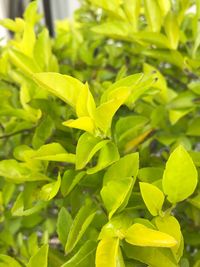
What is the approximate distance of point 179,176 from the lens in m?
0.39

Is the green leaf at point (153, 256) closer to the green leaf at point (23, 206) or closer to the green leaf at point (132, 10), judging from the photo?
the green leaf at point (23, 206)

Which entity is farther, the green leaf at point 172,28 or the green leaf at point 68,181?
the green leaf at point 172,28

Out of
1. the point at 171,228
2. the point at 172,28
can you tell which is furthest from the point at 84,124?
the point at 172,28

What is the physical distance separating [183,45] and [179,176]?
38 centimetres

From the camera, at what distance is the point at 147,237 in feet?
1.17

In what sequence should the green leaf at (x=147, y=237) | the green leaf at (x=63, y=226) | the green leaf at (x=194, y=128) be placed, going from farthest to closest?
the green leaf at (x=194, y=128)
the green leaf at (x=63, y=226)
the green leaf at (x=147, y=237)

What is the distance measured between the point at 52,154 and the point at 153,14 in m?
0.27

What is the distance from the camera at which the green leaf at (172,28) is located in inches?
23.0

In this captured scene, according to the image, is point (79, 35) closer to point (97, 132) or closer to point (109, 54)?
point (109, 54)

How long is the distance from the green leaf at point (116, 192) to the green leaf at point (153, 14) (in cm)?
29

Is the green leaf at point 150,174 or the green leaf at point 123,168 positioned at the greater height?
the green leaf at point 123,168

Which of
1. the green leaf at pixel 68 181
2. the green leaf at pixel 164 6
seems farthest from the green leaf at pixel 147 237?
the green leaf at pixel 164 6

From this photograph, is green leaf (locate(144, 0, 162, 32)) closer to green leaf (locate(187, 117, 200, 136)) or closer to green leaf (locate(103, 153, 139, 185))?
green leaf (locate(187, 117, 200, 136))

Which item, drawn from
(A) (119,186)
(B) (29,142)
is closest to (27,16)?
(B) (29,142)
